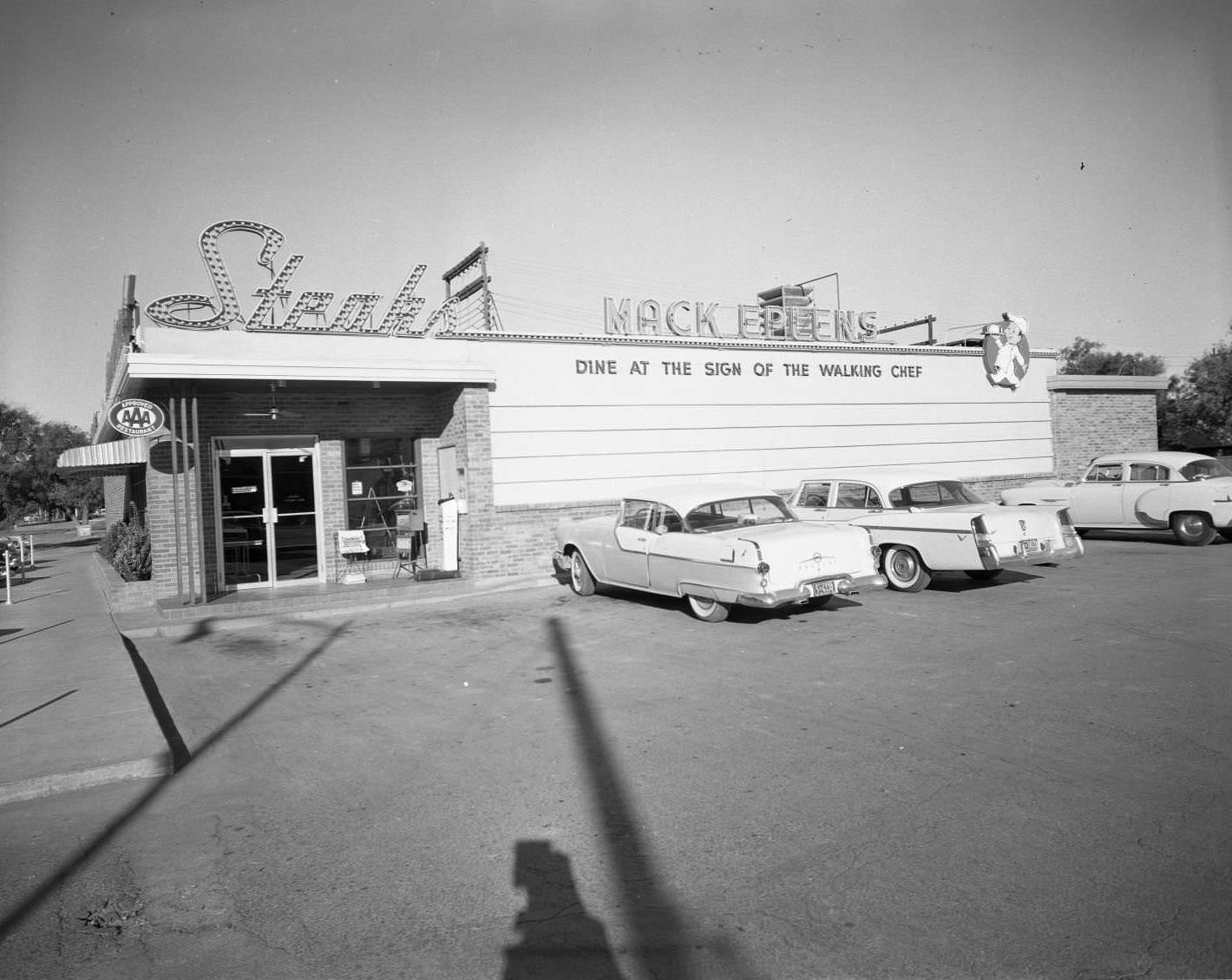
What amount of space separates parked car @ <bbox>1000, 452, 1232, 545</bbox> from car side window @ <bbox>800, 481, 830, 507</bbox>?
18.2 feet

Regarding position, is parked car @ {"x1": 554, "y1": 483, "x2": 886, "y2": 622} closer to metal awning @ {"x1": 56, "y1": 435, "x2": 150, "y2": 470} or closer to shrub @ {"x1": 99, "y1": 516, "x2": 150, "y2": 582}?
metal awning @ {"x1": 56, "y1": 435, "x2": 150, "y2": 470}

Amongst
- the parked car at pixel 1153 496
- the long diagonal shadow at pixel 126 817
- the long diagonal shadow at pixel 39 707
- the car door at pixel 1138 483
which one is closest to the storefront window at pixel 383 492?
the long diagonal shadow at pixel 126 817

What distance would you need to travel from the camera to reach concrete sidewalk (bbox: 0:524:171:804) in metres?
5.94

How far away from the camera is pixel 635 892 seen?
3.96m

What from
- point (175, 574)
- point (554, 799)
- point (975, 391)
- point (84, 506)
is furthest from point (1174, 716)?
point (84, 506)

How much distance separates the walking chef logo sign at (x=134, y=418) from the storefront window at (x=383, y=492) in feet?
10.8

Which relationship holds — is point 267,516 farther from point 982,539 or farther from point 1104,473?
point 1104,473

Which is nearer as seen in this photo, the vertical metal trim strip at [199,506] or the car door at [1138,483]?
the vertical metal trim strip at [199,506]

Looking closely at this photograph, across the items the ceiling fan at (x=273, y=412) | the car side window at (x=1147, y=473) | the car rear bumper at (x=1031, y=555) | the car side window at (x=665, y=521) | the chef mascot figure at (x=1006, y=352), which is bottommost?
the car rear bumper at (x=1031, y=555)

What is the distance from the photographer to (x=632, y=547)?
11664mm

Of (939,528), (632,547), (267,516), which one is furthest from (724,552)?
(267,516)

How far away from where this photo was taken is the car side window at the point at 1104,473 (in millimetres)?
16609

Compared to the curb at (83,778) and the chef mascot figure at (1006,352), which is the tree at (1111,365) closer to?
the chef mascot figure at (1006,352)

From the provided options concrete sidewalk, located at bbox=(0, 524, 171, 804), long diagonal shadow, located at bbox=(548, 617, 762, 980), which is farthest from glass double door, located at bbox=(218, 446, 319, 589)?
long diagonal shadow, located at bbox=(548, 617, 762, 980)
